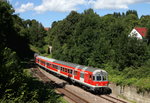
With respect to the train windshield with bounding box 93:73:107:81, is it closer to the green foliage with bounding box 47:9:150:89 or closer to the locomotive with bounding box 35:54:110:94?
the locomotive with bounding box 35:54:110:94

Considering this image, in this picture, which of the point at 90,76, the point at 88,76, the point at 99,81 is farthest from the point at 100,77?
the point at 88,76

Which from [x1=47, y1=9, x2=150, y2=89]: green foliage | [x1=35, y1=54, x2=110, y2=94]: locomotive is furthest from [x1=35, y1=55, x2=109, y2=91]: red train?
[x1=47, y1=9, x2=150, y2=89]: green foliage

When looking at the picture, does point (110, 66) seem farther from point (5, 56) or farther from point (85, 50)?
point (5, 56)

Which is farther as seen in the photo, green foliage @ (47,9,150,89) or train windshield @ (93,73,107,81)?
green foliage @ (47,9,150,89)

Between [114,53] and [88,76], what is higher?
[114,53]

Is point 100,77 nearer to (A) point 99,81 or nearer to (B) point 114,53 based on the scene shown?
(A) point 99,81

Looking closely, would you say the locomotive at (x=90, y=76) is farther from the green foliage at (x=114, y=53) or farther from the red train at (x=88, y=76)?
the green foliage at (x=114, y=53)

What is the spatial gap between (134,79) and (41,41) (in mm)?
88852

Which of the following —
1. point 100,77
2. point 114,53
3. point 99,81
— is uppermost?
point 114,53

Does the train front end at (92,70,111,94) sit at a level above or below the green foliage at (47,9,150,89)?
below

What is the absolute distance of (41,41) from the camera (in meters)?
107

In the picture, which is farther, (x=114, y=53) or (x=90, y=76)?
(x=114, y=53)

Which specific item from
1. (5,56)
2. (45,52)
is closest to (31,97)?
(5,56)

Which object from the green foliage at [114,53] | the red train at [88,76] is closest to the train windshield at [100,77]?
the red train at [88,76]
